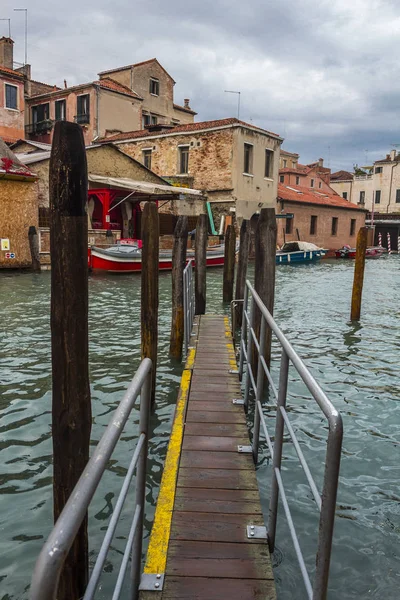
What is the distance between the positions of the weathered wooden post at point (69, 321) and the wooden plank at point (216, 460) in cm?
131

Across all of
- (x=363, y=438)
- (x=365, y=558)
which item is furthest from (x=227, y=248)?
(x=365, y=558)

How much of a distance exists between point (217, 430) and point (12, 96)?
33370 millimetres

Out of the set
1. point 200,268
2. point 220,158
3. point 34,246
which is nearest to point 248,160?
point 220,158

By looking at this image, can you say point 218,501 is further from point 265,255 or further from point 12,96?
point 12,96

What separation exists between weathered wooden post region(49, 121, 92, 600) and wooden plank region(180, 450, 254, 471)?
1314 millimetres

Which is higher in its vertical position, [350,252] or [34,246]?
[34,246]

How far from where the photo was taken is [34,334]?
30.5 feet

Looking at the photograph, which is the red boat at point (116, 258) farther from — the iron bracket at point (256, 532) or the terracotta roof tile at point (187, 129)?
the iron bracket at point (256, 532)

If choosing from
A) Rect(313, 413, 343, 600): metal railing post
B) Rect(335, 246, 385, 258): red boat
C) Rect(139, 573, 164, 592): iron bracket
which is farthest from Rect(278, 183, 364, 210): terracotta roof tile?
Rect(313, 413, 343, 600): metal railing post

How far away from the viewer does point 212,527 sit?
2.92 meters

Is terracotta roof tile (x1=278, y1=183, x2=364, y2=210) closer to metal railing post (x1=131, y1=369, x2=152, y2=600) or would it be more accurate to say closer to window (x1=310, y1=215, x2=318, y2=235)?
window (x1=310, y1=215, x2=318, y2=235)

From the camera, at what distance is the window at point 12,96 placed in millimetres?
31609

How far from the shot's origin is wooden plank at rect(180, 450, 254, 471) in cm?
367

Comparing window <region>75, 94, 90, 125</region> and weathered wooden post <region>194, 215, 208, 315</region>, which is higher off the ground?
window <region>75, 94, 90, 125</region>
